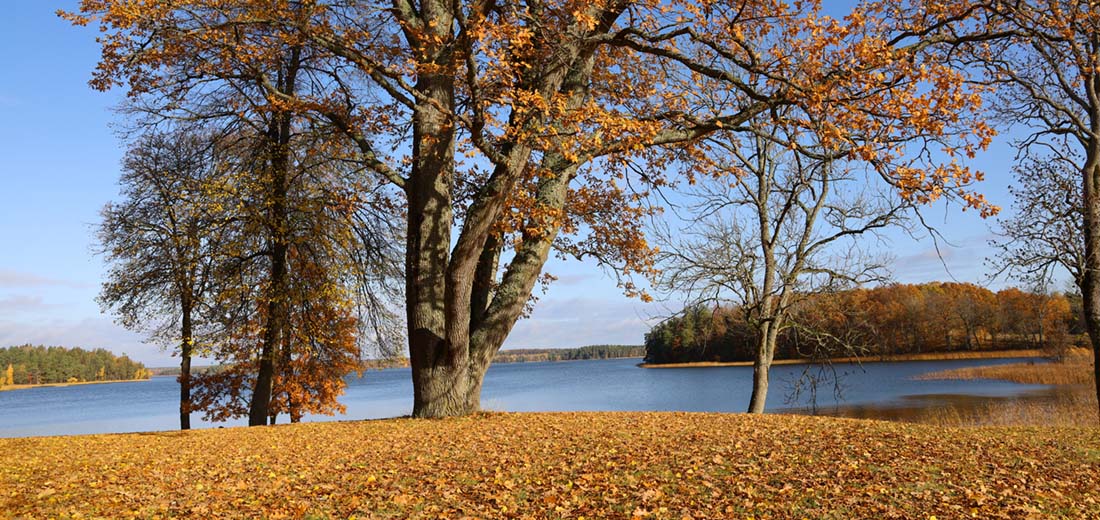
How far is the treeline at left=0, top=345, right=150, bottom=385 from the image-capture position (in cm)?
8369

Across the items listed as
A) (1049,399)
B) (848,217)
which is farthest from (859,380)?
(848,217)

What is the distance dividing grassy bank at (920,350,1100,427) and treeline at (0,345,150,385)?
90.0 meters

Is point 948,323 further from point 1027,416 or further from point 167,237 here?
point 167,237

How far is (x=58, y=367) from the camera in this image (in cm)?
8469

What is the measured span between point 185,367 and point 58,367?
84.6m

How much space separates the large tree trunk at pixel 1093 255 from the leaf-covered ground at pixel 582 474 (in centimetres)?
400

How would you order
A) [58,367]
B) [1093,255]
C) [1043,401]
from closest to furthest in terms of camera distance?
[1093,255]
[1043,401]
[58,367]

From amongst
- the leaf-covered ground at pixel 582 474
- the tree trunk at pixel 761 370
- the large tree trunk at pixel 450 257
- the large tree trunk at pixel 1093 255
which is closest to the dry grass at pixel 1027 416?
the large tree trunk at pixel 1093 255

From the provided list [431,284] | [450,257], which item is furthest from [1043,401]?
[431,284]

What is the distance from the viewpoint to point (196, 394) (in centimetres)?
1769

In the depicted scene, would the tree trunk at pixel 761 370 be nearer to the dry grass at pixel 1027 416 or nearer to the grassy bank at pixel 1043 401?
the dry grass at pixel 1027 416

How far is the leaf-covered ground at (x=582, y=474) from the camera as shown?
5.38m

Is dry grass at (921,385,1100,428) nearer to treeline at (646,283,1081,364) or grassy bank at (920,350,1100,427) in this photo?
grassy bank at (920,350,1100,427)

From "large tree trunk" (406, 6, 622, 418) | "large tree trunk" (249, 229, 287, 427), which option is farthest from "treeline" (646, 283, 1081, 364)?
"large tree trunk" (406, 6, 622, 418)
